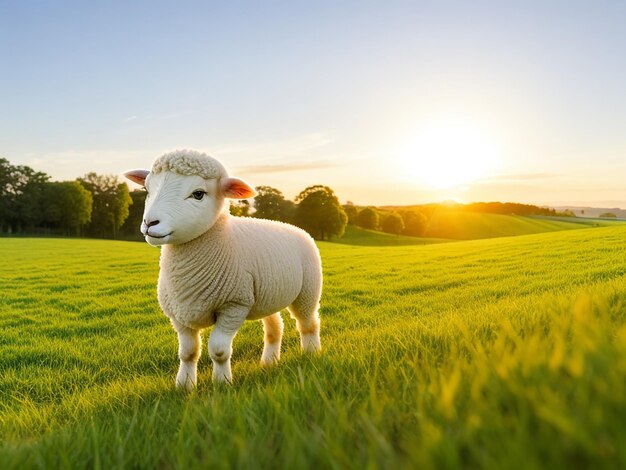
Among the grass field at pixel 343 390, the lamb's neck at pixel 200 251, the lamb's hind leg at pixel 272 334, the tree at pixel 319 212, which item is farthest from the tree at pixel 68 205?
the lamb's neck at pixel 200 251

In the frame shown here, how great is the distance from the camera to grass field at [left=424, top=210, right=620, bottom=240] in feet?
271

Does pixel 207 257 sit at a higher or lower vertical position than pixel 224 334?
higher

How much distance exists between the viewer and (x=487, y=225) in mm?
85438

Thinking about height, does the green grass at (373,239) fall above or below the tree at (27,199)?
below

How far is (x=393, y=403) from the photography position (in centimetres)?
194

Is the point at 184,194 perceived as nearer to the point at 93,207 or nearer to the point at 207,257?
the point at 207,257

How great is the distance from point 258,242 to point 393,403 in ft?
10.0

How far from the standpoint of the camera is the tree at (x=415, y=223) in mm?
94000

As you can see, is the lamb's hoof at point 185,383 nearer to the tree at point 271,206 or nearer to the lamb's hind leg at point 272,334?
the lamb's hind leg at point 272,334

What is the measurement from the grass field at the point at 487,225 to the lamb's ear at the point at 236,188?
8231cm

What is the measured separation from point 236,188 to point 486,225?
87.9 meters

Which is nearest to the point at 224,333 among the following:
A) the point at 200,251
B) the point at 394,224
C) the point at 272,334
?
the point at 200,251

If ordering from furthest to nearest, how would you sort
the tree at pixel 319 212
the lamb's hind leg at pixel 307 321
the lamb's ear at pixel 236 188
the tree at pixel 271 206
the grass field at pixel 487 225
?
the grass field at pixel 487 225
the tree at pixel 271 206
the tree at pixel 319 212
the lamb's hind leg at pixel 307 321
the lamb's ear at pixel 236 188

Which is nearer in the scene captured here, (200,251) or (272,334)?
(200,251)
